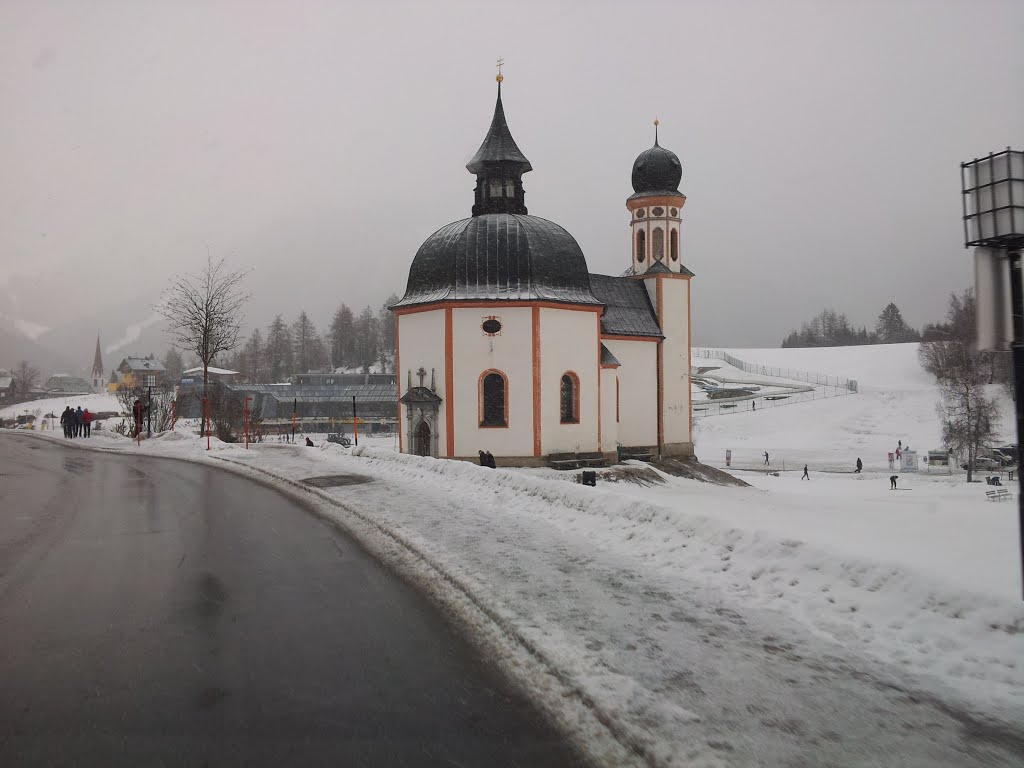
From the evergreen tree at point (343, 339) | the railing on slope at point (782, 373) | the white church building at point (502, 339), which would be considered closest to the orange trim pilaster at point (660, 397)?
the white church building at point (502, 339)

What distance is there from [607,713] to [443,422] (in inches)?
906

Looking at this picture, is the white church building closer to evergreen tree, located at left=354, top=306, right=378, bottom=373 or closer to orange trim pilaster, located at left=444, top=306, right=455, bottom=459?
orange trim pilaster, located at left=444, top=306, right=455, bottom=459

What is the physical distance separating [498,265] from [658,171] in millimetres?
14409

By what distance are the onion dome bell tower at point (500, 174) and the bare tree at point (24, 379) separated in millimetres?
119657

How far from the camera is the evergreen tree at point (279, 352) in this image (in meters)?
131

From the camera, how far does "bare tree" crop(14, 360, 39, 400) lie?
123588mm

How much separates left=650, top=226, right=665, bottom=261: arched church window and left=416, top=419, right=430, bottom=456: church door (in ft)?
54.1

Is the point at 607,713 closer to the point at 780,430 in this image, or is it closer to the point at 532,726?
the point at 532,726

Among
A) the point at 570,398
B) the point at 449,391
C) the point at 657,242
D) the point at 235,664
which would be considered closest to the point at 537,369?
the point at 570,398

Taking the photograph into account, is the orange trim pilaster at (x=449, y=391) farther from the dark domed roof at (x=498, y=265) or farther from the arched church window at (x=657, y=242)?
the arched church window at (x=657, y=242)

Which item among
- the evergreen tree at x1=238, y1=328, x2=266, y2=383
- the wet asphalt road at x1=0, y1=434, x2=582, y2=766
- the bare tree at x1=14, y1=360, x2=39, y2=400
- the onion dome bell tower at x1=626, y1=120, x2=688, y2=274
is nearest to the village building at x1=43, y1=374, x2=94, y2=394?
the bare tree at x1=14, y1=360, x2=39, y2=400

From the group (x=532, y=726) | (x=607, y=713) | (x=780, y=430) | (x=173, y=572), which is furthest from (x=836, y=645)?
(x=780, y=430)

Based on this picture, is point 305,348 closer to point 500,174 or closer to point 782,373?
point 782,373

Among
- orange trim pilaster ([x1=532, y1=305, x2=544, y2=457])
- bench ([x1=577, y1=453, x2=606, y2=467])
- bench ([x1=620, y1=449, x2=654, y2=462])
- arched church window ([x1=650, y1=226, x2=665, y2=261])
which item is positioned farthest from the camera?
arched church window ([x1=650, y1=226, x2=665, y2=261])
